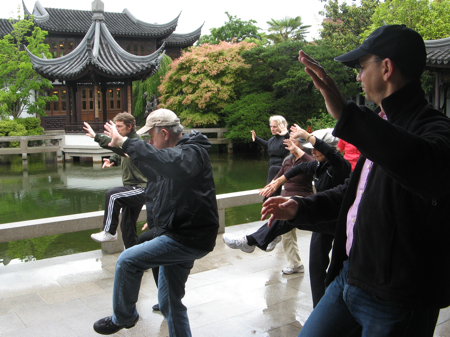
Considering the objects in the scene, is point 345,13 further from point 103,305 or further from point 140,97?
point 103,305

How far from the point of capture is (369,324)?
5.46ft

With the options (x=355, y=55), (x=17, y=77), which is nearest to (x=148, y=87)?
(x=17, y=77)

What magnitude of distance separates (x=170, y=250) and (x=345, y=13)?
85.2ft

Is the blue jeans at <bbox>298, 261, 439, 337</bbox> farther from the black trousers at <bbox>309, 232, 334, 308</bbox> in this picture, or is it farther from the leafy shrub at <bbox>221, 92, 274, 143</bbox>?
the leafy shrub at <bbox>221, 92, 274, 143</bbox>

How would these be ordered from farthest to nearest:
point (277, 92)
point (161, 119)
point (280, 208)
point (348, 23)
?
1. point (348, 23)
2. point (277, 92)
3. point (161, 119)
4. point (280, 208)

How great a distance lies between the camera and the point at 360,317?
1714mm

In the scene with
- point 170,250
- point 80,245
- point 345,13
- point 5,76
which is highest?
point 345,13

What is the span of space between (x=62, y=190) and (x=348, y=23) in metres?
19.2

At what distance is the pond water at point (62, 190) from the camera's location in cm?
758

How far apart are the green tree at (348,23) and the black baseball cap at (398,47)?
23.1m

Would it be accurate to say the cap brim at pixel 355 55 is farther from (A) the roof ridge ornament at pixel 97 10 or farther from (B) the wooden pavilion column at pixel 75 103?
(A) the roof ridge ornament at pixel 97 10

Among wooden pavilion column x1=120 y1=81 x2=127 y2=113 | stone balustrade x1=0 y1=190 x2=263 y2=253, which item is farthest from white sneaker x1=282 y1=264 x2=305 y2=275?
wooden pavilion column x1=120 y1=81 x2=127 y2=113

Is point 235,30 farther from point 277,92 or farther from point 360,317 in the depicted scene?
point 360,317

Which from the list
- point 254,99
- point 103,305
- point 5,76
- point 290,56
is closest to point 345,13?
point 290,56
